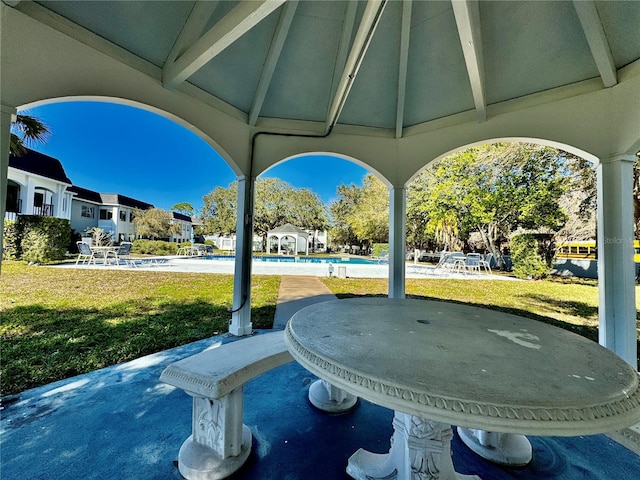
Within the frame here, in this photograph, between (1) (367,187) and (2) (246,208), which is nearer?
(2) (246,208)

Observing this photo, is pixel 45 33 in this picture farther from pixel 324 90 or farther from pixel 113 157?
pixel 113 157

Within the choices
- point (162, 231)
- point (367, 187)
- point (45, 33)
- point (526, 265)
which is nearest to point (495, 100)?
point (45, 33)

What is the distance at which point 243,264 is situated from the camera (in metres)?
3.85

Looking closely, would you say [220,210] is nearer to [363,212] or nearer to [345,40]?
[363,212]

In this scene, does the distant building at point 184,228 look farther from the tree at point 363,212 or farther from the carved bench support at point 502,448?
the carved bench support at point 502,448

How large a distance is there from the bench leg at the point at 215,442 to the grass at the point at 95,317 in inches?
80.0

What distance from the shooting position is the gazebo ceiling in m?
2.34

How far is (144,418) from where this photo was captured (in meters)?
2.04

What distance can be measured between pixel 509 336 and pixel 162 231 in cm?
2357

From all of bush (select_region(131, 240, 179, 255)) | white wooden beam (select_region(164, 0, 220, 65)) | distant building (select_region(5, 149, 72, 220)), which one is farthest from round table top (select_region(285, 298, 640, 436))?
bush (select_region(131, 240, 179, 255))

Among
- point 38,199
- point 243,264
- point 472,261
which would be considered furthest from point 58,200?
point 472,261

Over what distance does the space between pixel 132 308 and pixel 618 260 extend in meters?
7.45

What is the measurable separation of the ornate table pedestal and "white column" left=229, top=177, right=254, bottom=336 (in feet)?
8.84

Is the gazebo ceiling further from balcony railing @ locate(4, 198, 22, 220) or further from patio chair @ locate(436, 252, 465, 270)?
balcony railing @ locate(4, 198, 22, 220)
